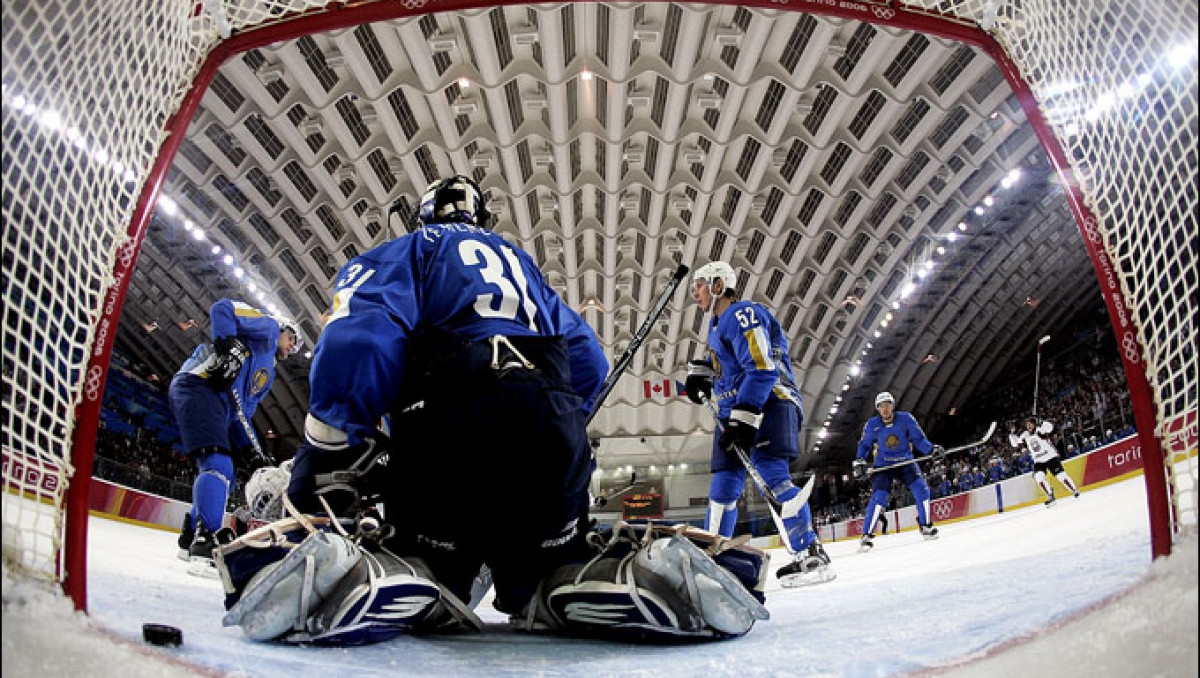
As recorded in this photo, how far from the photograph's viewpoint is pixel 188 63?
80.1 inches

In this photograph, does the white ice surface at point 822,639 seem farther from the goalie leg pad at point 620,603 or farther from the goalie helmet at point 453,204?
the goalie helmet at point 453,204

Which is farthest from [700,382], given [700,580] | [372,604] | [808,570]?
[372,604]

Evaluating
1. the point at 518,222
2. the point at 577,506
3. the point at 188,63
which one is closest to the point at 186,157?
the point at 518,222

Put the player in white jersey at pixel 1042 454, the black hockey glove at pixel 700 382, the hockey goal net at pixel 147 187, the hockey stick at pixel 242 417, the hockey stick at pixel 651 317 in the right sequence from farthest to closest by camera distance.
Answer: the player in white jersey at pixel 1042 454
the black hockey glove at pixel 700 382
the hockey stick at pixel 242 417
the hockey stick at pixel 651 317
the hockey goal net at pixel 147 187

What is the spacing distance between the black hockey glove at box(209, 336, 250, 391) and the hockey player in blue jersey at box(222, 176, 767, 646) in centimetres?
231

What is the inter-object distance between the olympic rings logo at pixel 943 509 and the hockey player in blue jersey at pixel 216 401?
13838 mm

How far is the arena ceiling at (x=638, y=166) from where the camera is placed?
35.3 ft

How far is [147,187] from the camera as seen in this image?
1.82 meters

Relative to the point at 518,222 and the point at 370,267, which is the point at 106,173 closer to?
the point at 370,267

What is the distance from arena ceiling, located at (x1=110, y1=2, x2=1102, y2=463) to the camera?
10.8 m

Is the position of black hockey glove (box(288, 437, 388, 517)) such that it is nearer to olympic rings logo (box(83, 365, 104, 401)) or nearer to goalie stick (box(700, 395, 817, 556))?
olympic rings logo (box(83, 365, 104, 401))

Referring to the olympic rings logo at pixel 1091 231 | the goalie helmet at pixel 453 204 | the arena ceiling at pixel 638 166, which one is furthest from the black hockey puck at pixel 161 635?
the arena ceiling at pixel 638 166

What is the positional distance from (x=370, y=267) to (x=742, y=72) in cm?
1032

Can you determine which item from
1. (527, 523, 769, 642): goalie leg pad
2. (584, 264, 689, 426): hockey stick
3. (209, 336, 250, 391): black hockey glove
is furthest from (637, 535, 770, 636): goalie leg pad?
(209, 336, 250, 391): black hockey glove
